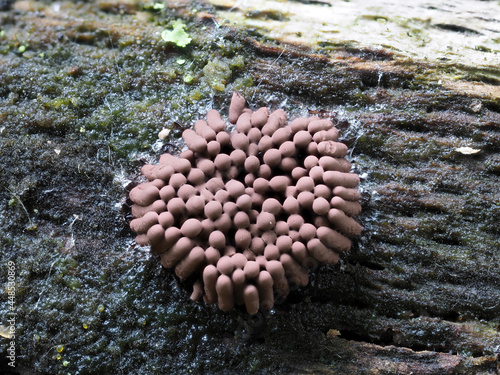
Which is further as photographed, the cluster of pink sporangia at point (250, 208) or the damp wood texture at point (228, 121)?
the damp wood texture at point (228, 121)

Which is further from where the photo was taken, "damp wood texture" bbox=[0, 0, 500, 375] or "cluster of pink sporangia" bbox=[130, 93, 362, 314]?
"damp wood texture" bbox=[0, 0, 500, 375]

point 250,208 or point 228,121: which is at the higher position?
point 228,121

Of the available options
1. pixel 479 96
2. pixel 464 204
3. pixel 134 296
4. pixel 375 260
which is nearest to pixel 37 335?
pixel 134 296

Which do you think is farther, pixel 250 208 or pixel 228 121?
pixel 228 121

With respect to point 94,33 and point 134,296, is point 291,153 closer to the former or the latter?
point 134,296

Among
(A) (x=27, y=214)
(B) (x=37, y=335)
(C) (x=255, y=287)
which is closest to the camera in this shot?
(C) (x=255, y=287)
